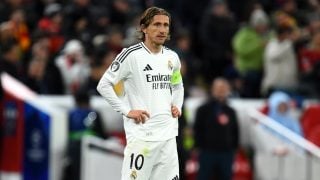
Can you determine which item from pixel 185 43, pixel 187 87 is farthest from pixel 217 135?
pixel 185 43

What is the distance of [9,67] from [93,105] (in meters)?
1.41

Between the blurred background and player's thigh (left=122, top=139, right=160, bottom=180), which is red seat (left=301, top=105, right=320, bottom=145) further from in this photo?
player's thigh (left=122, top=139, right=160, bottom=180)

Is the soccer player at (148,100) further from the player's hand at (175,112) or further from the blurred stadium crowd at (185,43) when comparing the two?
the blurred stadium crowd at (185,43)

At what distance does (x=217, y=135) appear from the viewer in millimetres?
15172

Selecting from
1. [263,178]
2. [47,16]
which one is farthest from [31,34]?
[263,178]

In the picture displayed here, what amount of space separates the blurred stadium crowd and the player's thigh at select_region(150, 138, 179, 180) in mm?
6878

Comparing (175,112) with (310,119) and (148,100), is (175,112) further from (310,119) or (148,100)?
(310,119)

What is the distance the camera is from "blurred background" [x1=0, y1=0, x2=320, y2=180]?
15266 millimetres

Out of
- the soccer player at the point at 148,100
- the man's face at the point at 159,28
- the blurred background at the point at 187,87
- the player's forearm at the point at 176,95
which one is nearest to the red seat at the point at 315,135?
the blurred background at the point at 187,87

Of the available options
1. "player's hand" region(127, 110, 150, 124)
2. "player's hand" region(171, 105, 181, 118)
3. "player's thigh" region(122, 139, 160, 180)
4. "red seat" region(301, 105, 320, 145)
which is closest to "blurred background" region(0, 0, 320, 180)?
"red seat" region(301, 105, 320, 145)

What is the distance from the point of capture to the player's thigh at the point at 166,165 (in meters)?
9.12

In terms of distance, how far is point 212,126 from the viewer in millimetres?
15211

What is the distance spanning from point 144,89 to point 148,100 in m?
0.10

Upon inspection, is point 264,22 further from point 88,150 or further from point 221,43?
point 88,150
